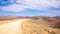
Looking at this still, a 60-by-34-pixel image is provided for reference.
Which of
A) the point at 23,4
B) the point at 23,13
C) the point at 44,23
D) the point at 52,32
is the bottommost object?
the point at 52,32

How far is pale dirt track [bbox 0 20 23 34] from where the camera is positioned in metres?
2.01

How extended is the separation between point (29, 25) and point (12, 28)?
0.30 m

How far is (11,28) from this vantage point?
2031mm

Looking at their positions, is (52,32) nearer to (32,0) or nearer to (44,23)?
(44,23)

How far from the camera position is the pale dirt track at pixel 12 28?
6.61ft

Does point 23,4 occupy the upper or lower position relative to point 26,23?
upper

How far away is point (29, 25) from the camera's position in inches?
80.7

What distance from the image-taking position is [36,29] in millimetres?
2037

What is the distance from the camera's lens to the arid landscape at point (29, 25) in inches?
79.4

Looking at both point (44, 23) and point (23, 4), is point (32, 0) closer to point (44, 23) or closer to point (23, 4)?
point (23, 4)

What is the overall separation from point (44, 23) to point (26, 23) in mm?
Answer: 326

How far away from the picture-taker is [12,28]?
6.68ft

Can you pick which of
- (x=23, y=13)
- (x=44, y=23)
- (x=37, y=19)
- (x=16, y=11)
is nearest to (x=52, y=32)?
(x=44, y=23)

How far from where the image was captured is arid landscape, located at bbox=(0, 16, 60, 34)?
6.62ft
